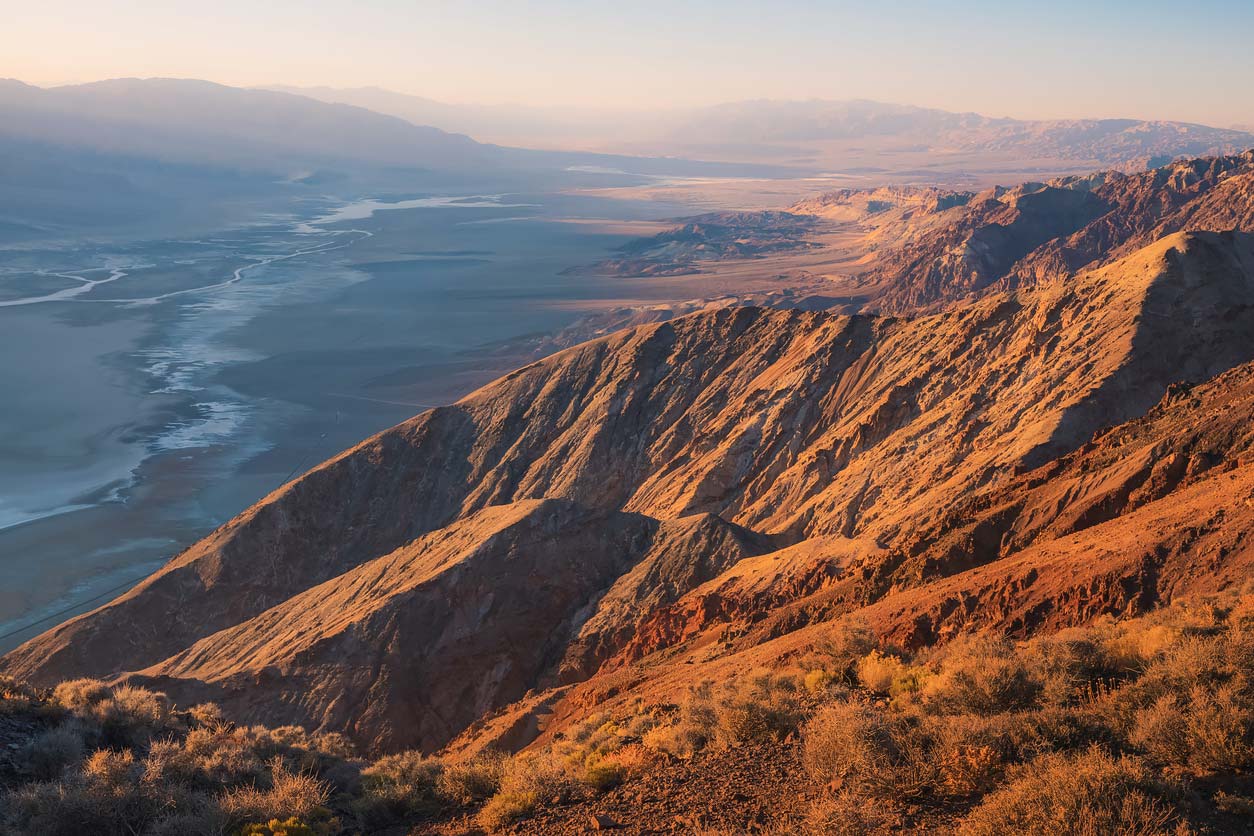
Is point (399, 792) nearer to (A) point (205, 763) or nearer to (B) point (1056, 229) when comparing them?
(A) point (205, 763)

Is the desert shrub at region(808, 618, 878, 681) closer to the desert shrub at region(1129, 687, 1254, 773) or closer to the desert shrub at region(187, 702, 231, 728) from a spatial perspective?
the desert shrub at region(1129, 687, 1254, 773)

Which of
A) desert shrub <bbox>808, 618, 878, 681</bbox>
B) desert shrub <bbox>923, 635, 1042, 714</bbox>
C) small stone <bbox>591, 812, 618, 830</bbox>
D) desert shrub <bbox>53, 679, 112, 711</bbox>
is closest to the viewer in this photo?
small stone <bbox>591, 812, 618, 830</bbox>

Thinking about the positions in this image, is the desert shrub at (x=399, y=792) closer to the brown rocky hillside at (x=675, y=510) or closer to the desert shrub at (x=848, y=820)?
the desert shrub at (x=848, y=820)

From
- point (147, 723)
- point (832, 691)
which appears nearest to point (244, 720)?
point (147, 723)

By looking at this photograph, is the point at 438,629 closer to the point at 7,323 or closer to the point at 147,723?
the point at 147,723

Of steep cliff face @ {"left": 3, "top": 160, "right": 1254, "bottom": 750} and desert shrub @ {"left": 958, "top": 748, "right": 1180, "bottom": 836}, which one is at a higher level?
desert shrub @ {"left": 958, "top": 748, "right": 1180, "bottom": 836}

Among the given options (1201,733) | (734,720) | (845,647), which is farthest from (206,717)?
(1201,733)

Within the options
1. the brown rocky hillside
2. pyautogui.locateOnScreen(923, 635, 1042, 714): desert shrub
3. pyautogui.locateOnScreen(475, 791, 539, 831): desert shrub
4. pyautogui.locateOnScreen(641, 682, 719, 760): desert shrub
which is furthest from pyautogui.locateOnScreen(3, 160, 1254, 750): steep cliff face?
pyautogui.locateOnScreen(475, 791, 539, 831): desert shrub
